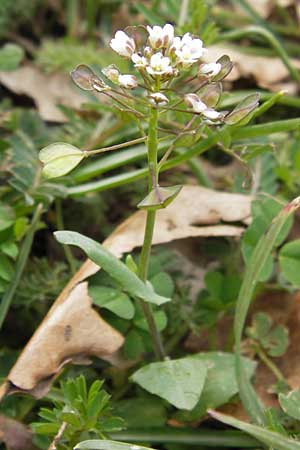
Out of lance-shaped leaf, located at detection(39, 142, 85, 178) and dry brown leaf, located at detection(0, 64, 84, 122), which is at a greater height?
dry brown leaf, located at detection(0, 64, 84, 122)

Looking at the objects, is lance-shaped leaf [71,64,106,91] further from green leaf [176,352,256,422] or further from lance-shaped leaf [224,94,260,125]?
green leaf [176,352,256,422]

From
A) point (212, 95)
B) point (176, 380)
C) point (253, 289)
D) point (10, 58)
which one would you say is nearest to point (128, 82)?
point (212, 95)

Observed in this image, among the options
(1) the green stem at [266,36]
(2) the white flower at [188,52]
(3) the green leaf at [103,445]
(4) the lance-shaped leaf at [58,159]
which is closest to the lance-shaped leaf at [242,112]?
(2) the white flower at [188,52]

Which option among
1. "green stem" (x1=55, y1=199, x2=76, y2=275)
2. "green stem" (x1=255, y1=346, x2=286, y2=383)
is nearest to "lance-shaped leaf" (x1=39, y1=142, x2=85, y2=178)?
"green stem" (x1=55, y1=199, x2=76, y2=275)

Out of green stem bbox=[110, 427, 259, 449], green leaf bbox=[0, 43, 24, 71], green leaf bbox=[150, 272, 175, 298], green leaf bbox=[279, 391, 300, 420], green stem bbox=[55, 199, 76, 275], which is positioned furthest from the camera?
green leaf bbox=[0, 43, 24, 71]

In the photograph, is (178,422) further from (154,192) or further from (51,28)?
(51,28)

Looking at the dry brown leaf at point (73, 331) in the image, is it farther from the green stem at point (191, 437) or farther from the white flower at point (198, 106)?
the white flower at point (198, 106)

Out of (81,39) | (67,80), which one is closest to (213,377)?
(67,80)
